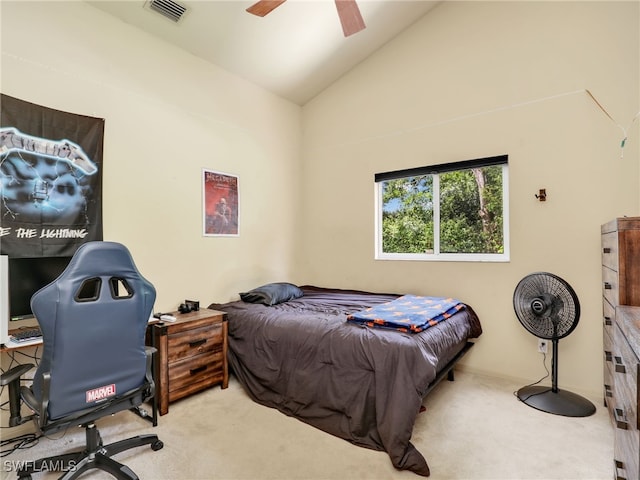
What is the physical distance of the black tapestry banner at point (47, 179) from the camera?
6.86ft

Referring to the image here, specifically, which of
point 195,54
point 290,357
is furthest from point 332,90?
point 290,357

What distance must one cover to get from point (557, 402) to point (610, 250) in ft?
3.73

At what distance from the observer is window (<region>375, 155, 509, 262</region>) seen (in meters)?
3.10

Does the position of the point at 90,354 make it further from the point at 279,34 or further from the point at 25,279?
the point at 279,34

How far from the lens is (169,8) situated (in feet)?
8.53

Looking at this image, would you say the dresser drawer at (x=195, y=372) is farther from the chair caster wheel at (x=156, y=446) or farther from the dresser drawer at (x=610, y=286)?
the dresser drawer at (x=610, y=286)

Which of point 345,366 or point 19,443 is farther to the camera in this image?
point 345,366

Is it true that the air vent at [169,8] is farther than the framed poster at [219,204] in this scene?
No

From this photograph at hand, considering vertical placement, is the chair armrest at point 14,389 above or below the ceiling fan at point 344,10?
below

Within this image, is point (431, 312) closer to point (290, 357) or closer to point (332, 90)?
point (290, 357)

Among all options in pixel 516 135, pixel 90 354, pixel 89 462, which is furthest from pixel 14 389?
pixel 516 135

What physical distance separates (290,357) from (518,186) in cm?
240

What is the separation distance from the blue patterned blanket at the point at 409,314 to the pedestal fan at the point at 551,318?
52cm

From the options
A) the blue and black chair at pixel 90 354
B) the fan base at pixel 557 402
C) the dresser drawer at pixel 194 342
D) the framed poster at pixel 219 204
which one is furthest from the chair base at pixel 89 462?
the fan base at pixel 557 402
